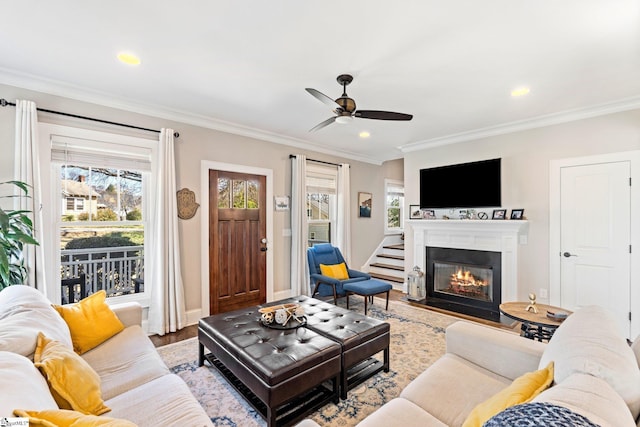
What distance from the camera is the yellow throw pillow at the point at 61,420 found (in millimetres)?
809

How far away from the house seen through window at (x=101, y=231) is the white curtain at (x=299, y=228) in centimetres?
212

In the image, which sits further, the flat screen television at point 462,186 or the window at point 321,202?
the window at point 321,202

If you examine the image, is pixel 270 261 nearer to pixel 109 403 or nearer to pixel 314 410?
pixel 314 410

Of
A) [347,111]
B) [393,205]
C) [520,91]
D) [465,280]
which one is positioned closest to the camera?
[347,111]

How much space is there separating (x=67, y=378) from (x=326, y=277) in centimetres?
328

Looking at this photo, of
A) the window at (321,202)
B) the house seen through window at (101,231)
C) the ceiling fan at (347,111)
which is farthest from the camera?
the window at (321,202)

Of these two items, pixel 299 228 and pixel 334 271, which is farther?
pixel 299 228

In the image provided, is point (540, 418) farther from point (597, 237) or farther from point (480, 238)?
point (480, 238)

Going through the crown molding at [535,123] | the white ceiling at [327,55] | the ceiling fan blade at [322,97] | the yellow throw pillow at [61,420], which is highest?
the white ceiling at [327,55]

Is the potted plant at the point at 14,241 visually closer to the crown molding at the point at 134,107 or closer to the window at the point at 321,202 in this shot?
the crown molding at the point at 134,107

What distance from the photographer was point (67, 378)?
1.29 meters

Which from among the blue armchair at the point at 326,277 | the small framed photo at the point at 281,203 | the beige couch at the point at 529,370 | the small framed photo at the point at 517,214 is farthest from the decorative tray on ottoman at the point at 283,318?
the small framed photo at the point at 517,214

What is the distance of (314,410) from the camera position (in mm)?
2008

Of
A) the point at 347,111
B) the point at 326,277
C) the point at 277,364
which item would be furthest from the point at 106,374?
the point at 326,277
